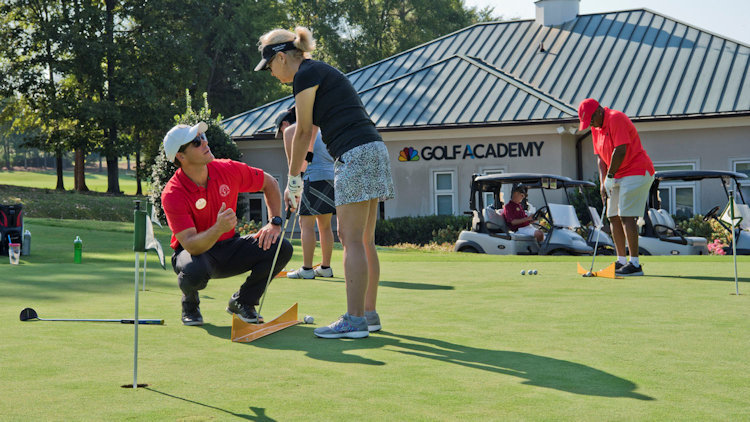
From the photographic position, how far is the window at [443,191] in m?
24.2

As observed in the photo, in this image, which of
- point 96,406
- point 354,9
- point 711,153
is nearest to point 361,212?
point 96,406

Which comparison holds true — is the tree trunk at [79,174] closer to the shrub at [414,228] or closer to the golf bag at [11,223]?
the shrub at [414,228]

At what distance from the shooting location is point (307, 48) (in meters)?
5.25

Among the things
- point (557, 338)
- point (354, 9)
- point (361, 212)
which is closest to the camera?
point (557, 338)

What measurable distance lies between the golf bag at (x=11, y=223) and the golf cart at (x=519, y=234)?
7892 millimetres

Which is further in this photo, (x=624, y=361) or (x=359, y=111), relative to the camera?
(x=359, y=111)

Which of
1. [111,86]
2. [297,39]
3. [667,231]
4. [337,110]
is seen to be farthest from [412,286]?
[111,86]

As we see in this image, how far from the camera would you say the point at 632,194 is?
9.03 m

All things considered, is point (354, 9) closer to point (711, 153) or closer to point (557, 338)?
point (711, 153)

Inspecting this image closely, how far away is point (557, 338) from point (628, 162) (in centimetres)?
490

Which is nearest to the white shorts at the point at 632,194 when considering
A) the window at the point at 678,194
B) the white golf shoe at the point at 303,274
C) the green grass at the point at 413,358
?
the green grass at the point at 413,358

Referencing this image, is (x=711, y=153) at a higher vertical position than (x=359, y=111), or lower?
higher

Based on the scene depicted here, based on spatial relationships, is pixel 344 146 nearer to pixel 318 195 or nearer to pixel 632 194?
pixel 318 195

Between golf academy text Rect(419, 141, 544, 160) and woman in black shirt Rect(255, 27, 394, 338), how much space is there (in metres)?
18.3
